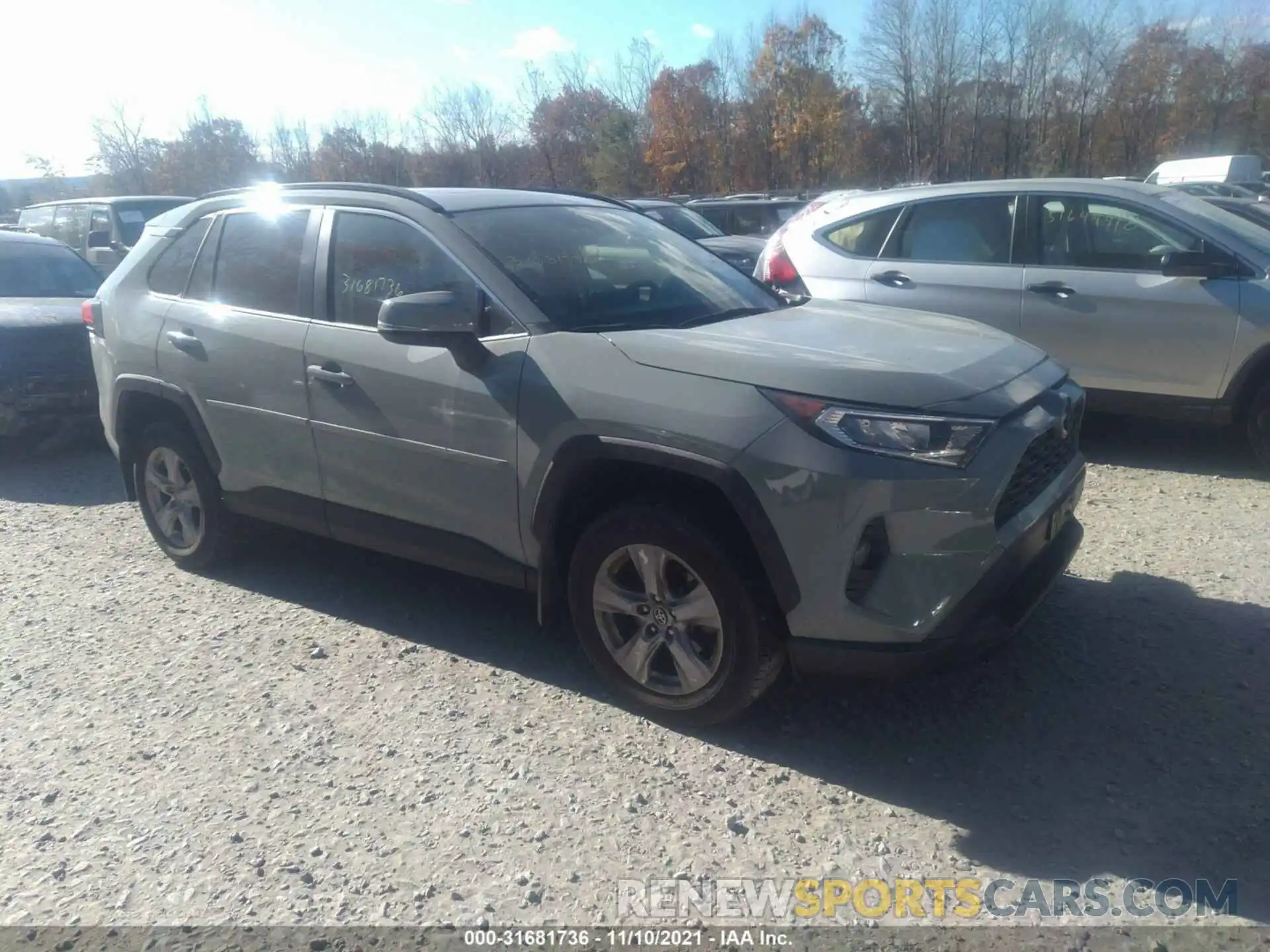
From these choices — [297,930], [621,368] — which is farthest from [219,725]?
[621,368]

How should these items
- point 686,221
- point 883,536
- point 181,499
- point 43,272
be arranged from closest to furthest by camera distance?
1. point 883,536
2. point 181,499
3. point 43,272
4. point 686,221

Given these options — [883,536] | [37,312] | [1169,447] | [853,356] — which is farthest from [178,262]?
[1169,447]

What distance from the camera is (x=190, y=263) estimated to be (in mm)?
4785

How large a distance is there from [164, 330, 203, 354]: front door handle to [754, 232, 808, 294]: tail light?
406 centimetres

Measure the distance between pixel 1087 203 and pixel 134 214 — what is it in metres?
13.6

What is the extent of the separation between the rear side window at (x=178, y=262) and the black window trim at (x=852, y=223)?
14.2 ft

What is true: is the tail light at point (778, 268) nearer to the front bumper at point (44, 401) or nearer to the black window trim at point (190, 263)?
the black window trim at point (190, 263)

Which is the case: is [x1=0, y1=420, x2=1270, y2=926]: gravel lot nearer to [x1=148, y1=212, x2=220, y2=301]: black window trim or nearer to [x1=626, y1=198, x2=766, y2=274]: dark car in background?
[x1=148, y1=212, x2=220, y2=301]: black window trim

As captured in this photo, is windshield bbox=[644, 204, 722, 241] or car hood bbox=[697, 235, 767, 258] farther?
windshield bbox=[644, 204, 722, 241]

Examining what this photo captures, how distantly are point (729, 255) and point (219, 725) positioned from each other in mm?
10541

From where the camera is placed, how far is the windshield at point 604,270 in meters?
3.73

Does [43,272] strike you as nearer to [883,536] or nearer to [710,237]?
[710,237]

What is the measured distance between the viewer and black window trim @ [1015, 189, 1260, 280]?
588cm

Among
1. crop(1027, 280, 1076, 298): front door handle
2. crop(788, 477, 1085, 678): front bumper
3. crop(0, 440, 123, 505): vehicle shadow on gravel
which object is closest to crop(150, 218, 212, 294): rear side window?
crop(0, 440, 123, 505): vehicle shadow on gravel
